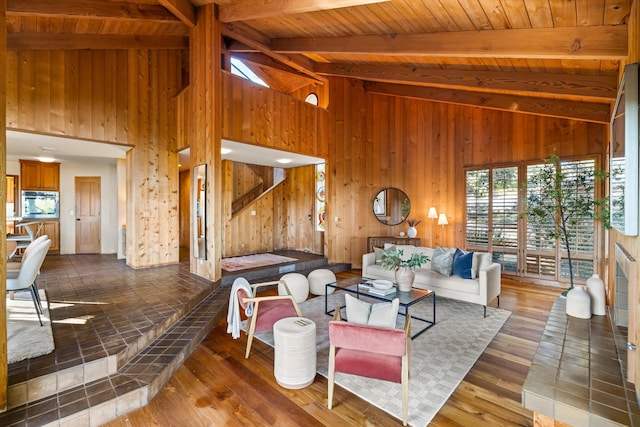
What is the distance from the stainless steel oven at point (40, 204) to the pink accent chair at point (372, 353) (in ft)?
27.2

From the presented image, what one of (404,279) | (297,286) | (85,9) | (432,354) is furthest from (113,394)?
(85,9)

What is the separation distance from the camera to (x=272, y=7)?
378cm

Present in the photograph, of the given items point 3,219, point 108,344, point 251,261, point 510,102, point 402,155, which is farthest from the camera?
point 402,155

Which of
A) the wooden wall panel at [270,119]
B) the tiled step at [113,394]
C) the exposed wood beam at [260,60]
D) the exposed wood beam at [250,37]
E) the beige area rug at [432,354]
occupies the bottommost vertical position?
the beige area rug at [432,354]

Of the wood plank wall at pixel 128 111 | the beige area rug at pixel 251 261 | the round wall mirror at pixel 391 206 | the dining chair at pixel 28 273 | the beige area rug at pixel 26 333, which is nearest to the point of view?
the beige area rug at pixel 26 333

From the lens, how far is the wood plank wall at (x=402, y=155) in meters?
6.23

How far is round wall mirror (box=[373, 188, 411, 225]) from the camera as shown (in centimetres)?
704

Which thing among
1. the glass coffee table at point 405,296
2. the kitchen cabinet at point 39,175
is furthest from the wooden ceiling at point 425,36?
the kitchen cabinet at point 39,175

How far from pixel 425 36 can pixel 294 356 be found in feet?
13.2

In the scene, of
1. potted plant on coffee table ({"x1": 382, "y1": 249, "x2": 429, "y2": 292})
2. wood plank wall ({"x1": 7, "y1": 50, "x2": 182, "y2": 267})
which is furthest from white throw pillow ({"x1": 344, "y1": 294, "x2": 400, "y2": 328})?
wood plank wall ({"x1": 7, "y1": 50, "x2": 182, "y2": 267})

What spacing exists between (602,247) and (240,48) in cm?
736

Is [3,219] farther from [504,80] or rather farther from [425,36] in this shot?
[504,80]

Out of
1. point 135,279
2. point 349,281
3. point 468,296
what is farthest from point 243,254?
point 468,296

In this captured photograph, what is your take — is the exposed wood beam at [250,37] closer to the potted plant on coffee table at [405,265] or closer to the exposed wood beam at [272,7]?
the exposed wood beam at [272,7]
